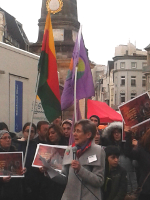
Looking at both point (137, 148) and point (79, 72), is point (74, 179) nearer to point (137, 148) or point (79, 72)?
point (137, 148)

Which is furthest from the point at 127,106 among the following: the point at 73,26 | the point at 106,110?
the point at 73,26

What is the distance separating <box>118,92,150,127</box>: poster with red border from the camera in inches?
267

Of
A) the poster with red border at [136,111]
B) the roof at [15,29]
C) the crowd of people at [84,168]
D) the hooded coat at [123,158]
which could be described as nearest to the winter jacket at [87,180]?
the crowd of people at [84,168]

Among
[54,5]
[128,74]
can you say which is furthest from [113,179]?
[128,74]

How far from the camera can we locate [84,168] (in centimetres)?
516

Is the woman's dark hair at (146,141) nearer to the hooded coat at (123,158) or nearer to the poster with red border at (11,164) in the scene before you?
the hooded coat at (123,158)

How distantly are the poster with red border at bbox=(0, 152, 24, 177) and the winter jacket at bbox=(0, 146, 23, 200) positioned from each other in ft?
0.51

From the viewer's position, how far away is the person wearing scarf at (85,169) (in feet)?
17.0

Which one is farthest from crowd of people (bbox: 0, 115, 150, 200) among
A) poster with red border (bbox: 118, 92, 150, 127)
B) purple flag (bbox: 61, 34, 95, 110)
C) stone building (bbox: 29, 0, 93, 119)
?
stone building (bbox: 29, 0, 93, 119)

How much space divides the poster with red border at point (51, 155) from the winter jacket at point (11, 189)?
499 mm

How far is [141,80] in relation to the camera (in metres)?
83.4

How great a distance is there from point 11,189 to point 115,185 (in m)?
1.51

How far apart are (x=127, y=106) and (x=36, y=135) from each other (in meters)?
2.02

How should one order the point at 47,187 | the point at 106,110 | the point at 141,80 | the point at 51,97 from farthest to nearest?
the point at 141,80 < the point at 106,110 < the point at 51,97 < the point at 47,187
